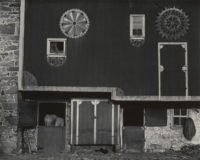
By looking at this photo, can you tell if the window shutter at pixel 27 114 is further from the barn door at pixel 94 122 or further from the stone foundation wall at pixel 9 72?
the barn door at pixel 94 122

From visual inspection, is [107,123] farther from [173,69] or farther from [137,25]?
[137,25]

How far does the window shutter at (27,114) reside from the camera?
78.6 ft

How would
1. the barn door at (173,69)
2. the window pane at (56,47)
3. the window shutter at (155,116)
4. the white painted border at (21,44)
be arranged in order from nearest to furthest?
1. the white painted border at (21,44)
2. the barn door at (173,69)
3. the window pane at (56,47)
4. the window shutter at (155,116)

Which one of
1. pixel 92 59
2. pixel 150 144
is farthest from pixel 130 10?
pixel 150 144

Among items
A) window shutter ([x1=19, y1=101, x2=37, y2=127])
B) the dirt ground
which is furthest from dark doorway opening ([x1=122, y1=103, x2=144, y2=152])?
window shutter ([x1=19, y1=101, x2=37, y2=127])

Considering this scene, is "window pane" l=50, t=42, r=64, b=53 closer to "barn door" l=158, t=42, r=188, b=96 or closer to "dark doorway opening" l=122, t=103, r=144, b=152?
"dark doorway opening" l=122, t=103, r=144, b=152

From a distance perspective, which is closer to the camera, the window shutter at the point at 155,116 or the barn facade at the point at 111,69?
the barn facade at the point at 111,69

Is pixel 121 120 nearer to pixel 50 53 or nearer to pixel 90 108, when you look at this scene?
pixel 90 108

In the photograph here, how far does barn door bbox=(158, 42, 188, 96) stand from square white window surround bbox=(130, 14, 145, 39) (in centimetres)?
119

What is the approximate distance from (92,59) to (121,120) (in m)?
3.52

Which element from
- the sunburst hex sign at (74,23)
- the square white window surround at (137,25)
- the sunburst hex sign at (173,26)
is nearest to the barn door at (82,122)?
the sunburst hex sign at (74,23)

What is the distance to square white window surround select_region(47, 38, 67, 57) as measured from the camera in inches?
949

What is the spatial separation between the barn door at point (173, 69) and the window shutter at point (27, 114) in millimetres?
6549

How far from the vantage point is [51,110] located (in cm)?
2564
